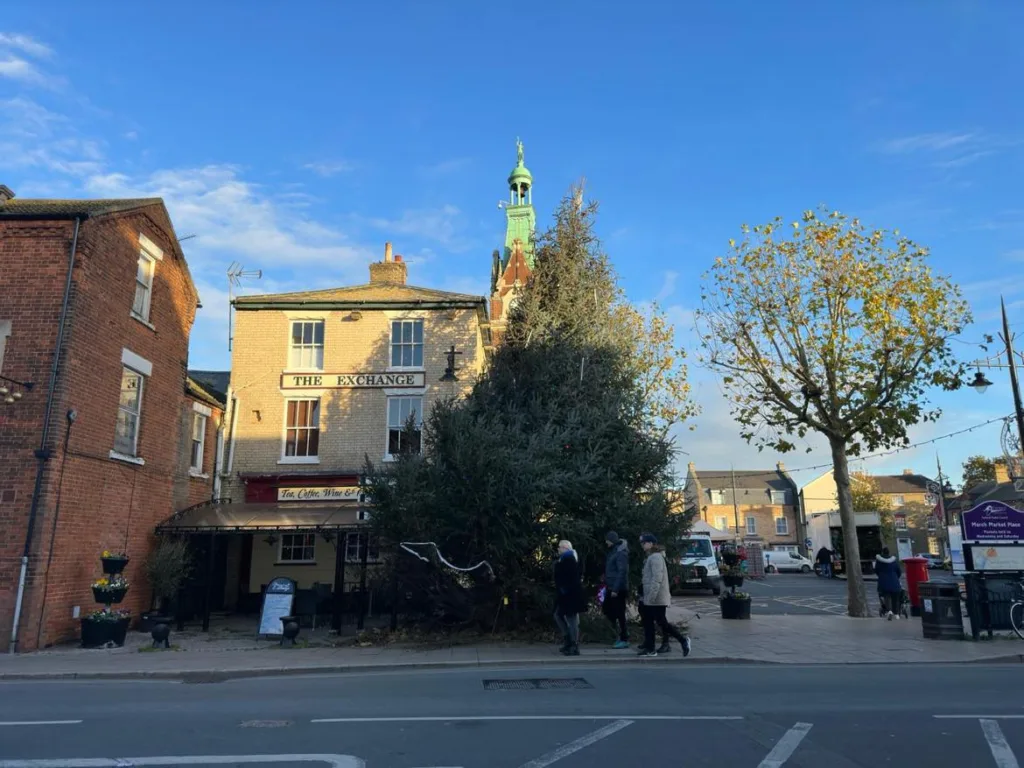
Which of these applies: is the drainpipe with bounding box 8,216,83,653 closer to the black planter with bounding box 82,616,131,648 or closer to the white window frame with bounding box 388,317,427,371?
the black planter with bounding box 82,616,131,648

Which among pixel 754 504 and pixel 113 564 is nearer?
pixel 113 564

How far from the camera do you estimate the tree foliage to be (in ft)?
40.4

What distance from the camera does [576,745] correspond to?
588 centimetres

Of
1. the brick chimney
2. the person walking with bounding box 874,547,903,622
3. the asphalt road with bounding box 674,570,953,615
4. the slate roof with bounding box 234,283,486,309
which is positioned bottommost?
the asphalt road with bounding box 674,570,953,615

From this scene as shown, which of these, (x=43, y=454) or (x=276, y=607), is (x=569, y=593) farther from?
(x=43, y=454)

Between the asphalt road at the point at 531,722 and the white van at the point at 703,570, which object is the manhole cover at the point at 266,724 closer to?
the asphalt road at the point at 531,722

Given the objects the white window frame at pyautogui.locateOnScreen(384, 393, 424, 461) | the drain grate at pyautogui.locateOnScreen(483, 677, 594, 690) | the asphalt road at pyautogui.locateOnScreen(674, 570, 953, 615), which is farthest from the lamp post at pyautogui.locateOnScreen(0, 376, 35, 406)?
the asphalt road at pyautogui.locateOnScreen(674, 570, 953, 615)

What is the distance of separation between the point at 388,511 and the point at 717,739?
7.88m

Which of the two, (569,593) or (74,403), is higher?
(74,403)

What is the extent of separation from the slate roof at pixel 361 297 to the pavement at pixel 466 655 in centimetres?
1027

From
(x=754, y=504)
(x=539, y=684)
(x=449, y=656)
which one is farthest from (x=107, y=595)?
(x=754, y=504)

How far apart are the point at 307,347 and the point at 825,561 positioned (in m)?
31.3

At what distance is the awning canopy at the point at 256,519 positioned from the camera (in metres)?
16.2

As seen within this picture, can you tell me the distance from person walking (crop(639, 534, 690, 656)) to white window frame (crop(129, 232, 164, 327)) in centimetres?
1225
